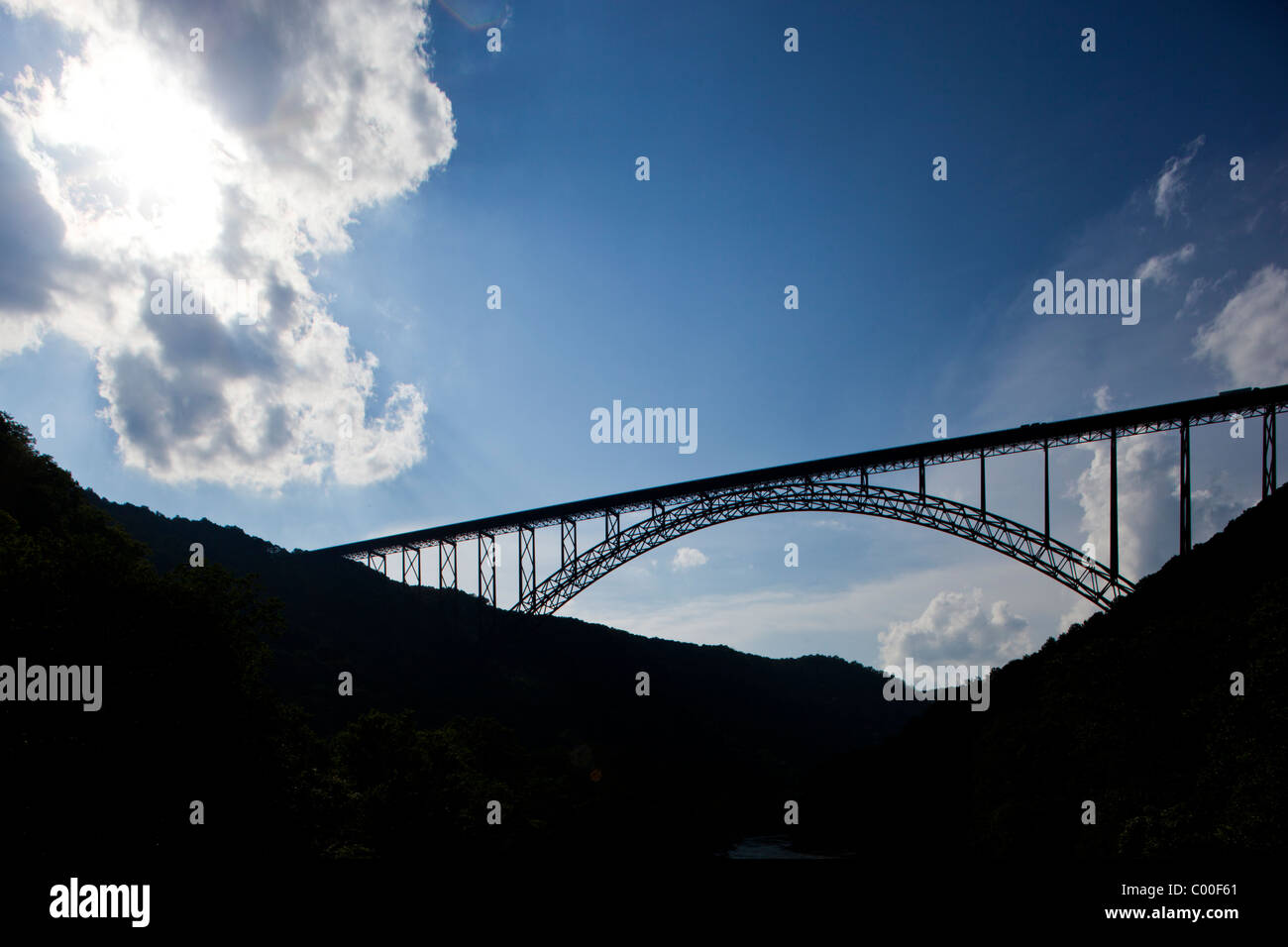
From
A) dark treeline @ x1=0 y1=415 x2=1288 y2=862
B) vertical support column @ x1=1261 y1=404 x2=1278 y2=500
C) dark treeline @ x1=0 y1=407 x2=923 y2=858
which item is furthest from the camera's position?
vertical support column @ x1=1261 y1=404 x2=1278 y2=500

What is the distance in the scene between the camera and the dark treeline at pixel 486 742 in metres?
11.2

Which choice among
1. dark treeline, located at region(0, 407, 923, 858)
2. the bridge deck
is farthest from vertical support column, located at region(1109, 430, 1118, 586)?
dark treeline, located at region(0, 407, 923, 858)

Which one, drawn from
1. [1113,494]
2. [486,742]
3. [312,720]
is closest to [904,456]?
[1113,494]

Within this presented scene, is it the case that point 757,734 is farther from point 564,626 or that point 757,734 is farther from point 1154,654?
point 1154,654

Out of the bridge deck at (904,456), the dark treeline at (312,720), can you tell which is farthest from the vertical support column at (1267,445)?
the dark treeline at (312,720)

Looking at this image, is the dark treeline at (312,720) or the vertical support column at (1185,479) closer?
the dark treeline at (312,720)

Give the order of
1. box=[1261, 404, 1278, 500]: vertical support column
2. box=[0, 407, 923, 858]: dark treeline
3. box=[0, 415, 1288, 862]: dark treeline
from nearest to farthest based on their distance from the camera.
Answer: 1. box=[0, 407, 923, 858]: dark treeline
2. box=[0, 415, 1288, 862]: dark treeline
3. box=[1261, 404, 1278, 500]: vertical support column

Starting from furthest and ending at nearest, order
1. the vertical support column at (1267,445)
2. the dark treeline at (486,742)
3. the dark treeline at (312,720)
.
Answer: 1. the vertical support column at (1267,445)
2. the dark treeline at (486,742)
3. the dark treeline at (312,720)

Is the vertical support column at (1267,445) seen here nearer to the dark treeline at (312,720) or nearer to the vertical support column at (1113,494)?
the vertical support column at (1113,494)

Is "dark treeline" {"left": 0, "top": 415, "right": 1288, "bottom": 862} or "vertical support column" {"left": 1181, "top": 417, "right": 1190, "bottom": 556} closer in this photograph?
"dark treeline" {"left": 0, "top": 415, "right": 1288, "bottom": 862}

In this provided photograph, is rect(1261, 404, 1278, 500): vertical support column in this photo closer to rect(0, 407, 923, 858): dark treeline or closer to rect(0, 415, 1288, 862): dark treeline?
rect(0, 415, 1288, 862): dark treeline

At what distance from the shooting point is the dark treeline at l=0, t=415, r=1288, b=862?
11.2m

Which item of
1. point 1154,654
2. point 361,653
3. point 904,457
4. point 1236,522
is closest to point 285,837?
point 1154,654
